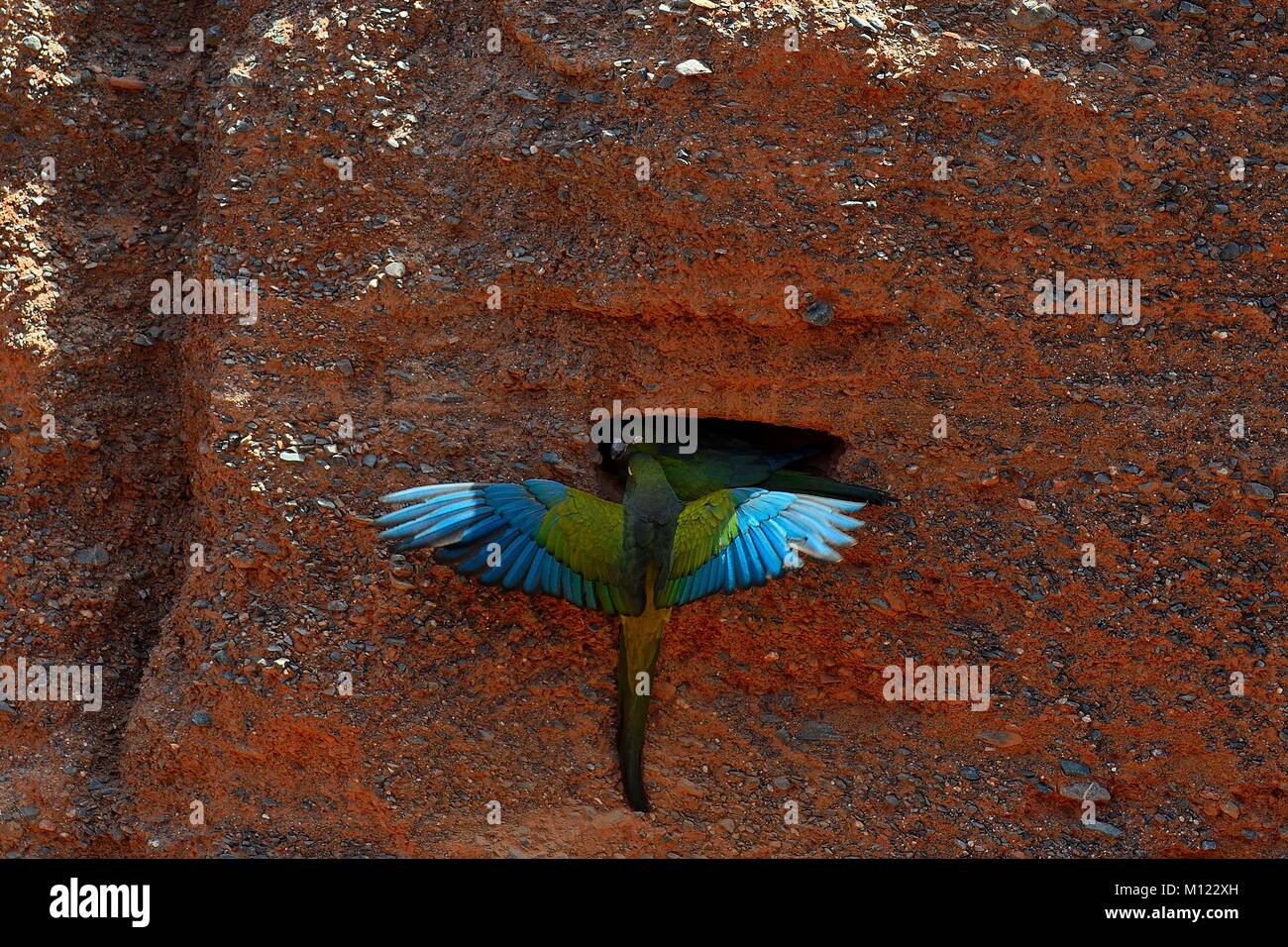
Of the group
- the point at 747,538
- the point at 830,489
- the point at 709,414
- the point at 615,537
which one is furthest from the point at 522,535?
the point at 830,489

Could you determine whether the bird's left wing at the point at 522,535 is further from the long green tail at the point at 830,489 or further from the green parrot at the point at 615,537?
the long green tail at the point at 830,489

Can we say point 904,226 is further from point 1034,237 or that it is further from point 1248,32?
point 1248,32

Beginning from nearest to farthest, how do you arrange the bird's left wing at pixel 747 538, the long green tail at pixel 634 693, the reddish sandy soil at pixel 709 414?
the bird's left wing at pixel 747 538 < the long green tail at pixel 634 693 < the reddish sandy soil at pixel 709 414

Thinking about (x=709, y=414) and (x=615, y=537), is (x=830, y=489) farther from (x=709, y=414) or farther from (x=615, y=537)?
(x=615, y=537)

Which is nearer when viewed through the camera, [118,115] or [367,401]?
[367,401]

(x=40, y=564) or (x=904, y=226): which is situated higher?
(x=904, y=226)

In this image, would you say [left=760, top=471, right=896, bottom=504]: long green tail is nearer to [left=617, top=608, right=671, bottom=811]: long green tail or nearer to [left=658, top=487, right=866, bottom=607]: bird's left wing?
[left=658, top=487, right=866, bottom=607]: bird's left wing

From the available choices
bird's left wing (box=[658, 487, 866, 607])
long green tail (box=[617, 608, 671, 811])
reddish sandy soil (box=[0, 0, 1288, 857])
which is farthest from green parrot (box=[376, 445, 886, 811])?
reddish sandy soil (box=[0, 0, 1288, 857])

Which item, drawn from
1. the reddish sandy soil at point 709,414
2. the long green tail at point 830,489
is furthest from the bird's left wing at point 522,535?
the long green tail at point 830,489

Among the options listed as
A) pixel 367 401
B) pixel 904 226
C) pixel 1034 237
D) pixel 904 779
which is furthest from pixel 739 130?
pixel 904 779
